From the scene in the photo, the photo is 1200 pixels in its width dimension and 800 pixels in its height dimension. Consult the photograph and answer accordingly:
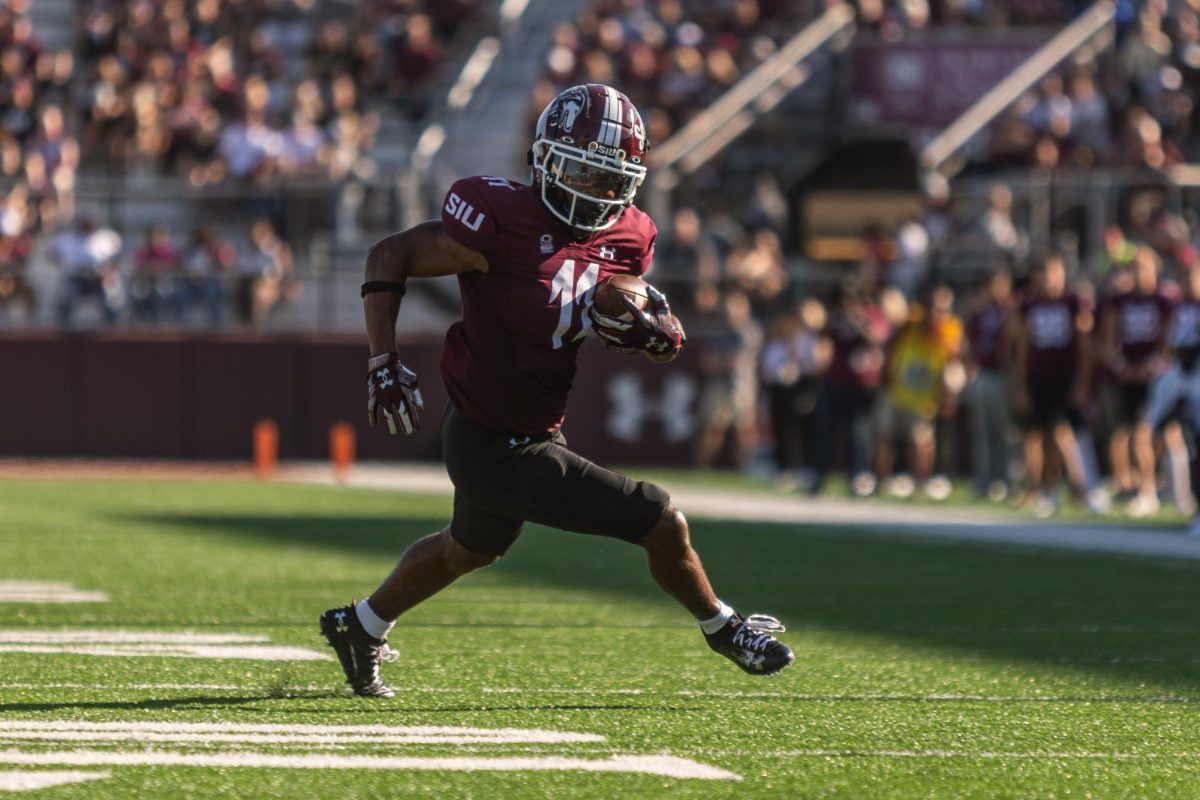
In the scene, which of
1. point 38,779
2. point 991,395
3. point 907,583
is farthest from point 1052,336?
point 38,779

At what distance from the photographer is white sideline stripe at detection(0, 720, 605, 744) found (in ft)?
17.2

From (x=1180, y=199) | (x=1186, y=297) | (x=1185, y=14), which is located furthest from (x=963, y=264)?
(x=1186, y=297)

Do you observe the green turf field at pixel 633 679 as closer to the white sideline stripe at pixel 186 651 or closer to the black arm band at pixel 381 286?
the white sideline stripe at pixel 186 651

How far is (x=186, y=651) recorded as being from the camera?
7.15m

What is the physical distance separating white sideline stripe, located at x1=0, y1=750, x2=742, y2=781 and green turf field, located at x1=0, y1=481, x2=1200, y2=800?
2 cm

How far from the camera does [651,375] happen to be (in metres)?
22.3

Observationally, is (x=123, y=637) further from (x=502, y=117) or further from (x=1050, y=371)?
(x=502, y=117)

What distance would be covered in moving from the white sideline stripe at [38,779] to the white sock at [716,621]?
194 centimetres

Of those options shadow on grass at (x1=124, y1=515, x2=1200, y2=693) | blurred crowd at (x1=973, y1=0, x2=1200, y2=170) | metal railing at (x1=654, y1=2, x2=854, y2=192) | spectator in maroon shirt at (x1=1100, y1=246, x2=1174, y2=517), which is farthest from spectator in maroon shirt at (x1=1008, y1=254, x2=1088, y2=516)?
metal railing at (x1=654, y1=2, x2=854, y2=192)

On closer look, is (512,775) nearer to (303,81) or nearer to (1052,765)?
(1052,765)

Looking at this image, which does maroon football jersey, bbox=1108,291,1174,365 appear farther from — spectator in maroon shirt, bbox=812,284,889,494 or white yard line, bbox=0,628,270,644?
white yard line, bbox=0,628,270,644

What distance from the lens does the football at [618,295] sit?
575 centimetres

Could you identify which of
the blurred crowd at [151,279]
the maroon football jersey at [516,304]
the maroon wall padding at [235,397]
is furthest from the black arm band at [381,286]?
the blurred crowd at [151,279]

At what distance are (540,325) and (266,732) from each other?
127 centimetres
